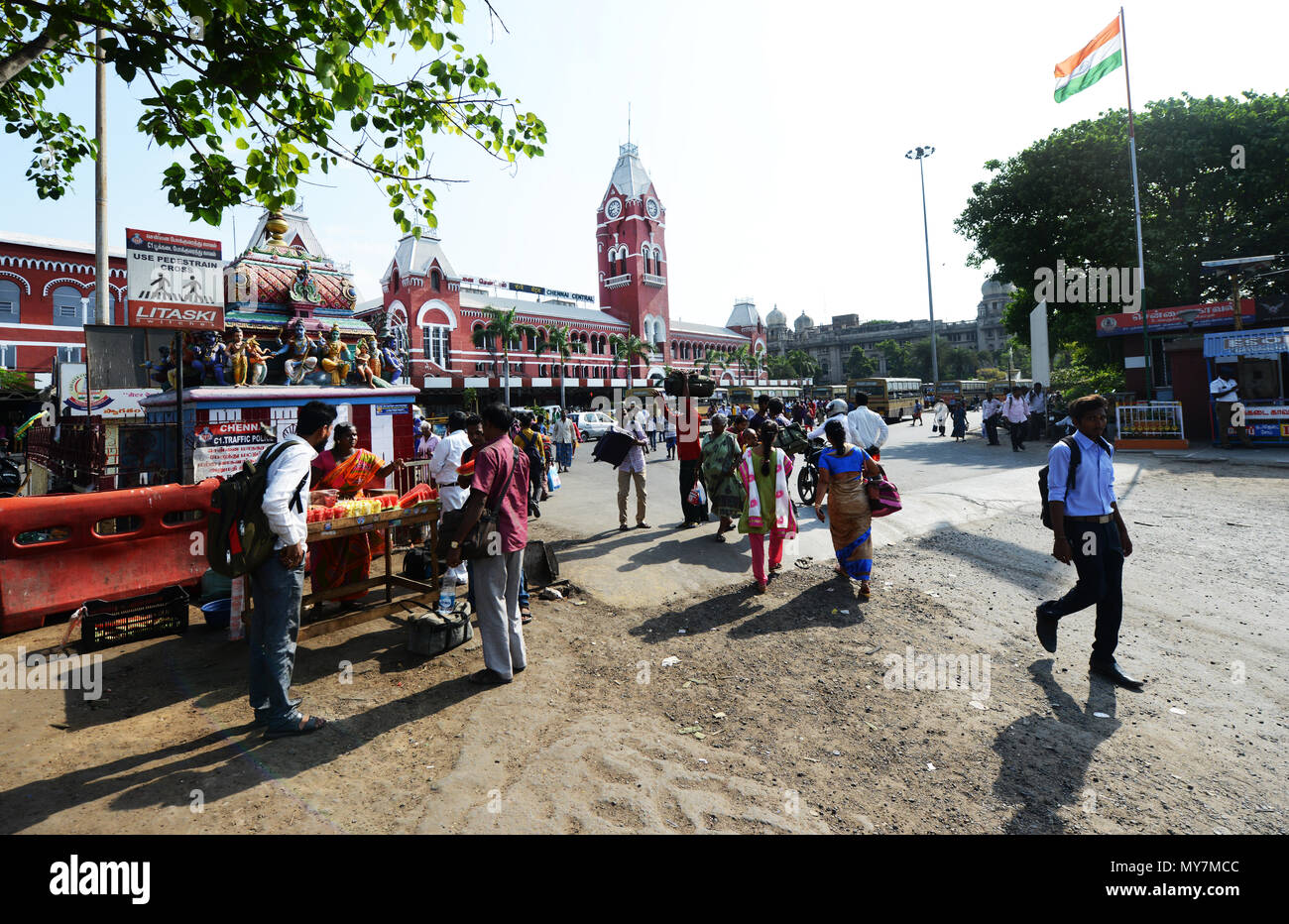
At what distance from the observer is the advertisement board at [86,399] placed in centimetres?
1622

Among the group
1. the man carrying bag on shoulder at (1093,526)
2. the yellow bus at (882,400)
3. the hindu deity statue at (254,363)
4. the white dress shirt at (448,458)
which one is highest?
the yellow bus at (882,400)

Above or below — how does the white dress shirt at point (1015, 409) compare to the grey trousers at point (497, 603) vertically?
above

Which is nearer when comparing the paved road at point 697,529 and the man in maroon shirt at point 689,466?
the paved road at point 697,529

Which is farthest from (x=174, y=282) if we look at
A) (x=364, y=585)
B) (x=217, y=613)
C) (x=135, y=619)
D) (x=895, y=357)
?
(x=895, y=357)

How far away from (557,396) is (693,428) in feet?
142

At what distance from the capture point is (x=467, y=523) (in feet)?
13.6

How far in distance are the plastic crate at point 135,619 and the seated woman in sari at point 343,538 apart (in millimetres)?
1081

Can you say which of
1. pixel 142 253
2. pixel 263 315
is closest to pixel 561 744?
pixel 142 253

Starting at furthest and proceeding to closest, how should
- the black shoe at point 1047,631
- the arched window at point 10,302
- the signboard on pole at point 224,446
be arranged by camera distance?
the arched window at point 10,302 → the signboard on pole at point 224,446 → the black shoe at point 1047,631

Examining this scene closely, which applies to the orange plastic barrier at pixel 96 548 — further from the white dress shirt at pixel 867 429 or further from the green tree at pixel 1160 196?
the green tree at pixel 1160 196

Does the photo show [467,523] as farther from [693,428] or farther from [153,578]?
[693,428]

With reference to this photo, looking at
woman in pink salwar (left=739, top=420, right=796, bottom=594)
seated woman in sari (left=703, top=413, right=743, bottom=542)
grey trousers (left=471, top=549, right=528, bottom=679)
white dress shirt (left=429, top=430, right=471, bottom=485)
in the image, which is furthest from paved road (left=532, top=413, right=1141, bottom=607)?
grey trousers (left=471, top=549, right=528, bottom=679)

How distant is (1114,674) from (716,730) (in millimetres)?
2944

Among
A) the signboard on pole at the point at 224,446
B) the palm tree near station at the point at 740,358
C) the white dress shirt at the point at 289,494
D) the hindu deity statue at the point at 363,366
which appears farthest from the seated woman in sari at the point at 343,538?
the palm tree near station at the point at 740,358
